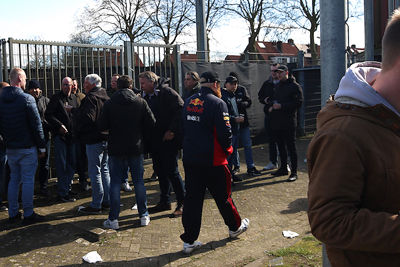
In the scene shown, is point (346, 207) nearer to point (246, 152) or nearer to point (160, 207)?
point (160, 207)

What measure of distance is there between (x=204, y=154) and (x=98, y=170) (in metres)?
2.13

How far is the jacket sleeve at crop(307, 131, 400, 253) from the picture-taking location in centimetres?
156

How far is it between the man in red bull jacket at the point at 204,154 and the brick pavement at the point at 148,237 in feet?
1.20

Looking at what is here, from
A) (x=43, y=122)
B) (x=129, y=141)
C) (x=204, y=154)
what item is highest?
(x=43, y=122)

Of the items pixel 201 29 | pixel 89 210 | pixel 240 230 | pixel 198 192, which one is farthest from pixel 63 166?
pixel 201 29

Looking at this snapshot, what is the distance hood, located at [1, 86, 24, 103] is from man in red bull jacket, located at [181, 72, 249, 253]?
243cm

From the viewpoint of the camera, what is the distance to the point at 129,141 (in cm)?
552

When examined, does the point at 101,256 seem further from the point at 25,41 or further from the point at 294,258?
the point at 25,41

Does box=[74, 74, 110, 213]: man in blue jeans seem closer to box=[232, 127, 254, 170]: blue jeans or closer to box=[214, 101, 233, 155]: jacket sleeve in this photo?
box=[214, 101, 233, 155]: jacket sleeve

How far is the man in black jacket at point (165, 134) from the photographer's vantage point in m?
6.13

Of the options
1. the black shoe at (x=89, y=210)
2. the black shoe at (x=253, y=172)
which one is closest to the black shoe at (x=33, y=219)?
the black shoe at (x=89, y=210)

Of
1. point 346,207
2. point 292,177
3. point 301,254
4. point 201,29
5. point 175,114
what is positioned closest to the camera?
point 346,207

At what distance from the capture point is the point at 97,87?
248 inches

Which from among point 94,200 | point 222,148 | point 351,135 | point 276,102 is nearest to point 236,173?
point 276,102
